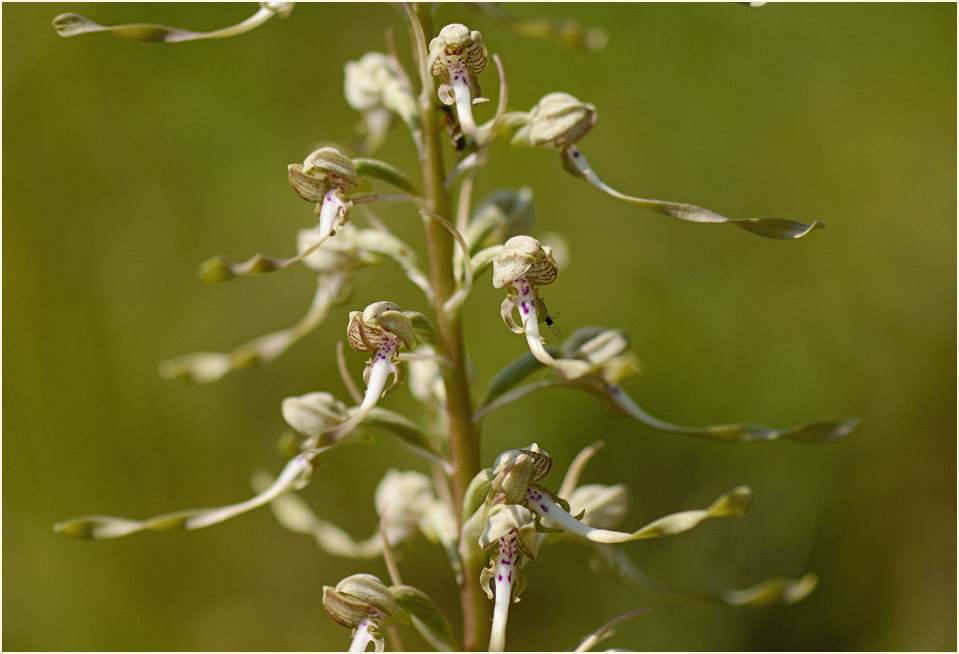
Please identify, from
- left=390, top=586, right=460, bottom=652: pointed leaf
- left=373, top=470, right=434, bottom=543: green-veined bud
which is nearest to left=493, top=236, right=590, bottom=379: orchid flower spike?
left=390, top=586, right=460, bottom=652: pointed leaf

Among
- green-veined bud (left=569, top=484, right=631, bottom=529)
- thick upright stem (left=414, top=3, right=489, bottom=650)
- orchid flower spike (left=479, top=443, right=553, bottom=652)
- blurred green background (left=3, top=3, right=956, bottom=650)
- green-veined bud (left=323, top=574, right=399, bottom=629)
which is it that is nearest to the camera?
orchid flower spike (left=479, top=443, right=553, bottom=652)

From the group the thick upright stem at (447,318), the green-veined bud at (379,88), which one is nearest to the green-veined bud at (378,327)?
the thick upright stem at (447,318)

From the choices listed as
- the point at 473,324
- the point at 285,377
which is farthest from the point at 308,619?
the point at 473,324

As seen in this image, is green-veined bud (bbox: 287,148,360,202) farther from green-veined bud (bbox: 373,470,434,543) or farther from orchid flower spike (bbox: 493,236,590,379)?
green-veined bud (bbox: 373,470,434,543)

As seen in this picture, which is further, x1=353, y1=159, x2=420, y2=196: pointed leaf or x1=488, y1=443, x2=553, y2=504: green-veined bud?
x1=353, y1=159, x2=420, y2=196: pointed leaf

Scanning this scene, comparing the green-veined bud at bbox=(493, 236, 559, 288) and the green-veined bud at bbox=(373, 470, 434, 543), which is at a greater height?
the green-veined bud at bbox=(493, 236, 559, 288)

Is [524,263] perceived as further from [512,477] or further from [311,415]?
[311,415]

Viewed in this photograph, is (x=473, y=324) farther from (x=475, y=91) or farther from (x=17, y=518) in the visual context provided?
(x=475, y=91)
